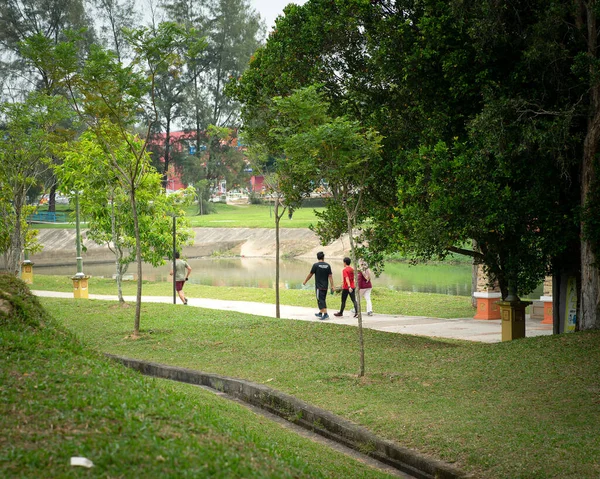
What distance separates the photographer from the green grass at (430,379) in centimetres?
680

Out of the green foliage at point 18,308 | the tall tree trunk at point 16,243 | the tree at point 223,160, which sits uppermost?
the tree at point 223,160

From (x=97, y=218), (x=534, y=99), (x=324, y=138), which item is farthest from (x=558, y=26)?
(x=97, y=218)

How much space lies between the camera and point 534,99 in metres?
11.8

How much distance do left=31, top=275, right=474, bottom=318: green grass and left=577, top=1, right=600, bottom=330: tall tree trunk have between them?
7995 millimetres

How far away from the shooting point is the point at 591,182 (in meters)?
11.2

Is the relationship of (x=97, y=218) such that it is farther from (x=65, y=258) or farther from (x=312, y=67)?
(x=65, y=258)

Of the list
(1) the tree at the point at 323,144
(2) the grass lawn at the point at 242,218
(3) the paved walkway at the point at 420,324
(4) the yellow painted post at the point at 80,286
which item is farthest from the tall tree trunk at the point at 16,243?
(2) the grass lawn at the point at 242,218

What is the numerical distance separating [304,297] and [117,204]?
6.86m

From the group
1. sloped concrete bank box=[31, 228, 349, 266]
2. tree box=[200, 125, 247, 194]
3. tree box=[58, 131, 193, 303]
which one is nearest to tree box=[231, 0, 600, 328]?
tree box=[58, 131, 193, 303]

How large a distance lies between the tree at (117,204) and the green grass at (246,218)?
21.0 metres

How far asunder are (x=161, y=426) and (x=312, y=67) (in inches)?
415

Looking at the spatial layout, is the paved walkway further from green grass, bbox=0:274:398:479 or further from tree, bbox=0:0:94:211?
tree, bbox=0:0:94:211

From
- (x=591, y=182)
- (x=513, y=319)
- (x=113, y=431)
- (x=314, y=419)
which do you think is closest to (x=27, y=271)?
(x=513, y=319)

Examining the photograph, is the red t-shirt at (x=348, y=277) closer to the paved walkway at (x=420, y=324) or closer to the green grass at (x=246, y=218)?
the paved walkway at (x=420, y=324)
